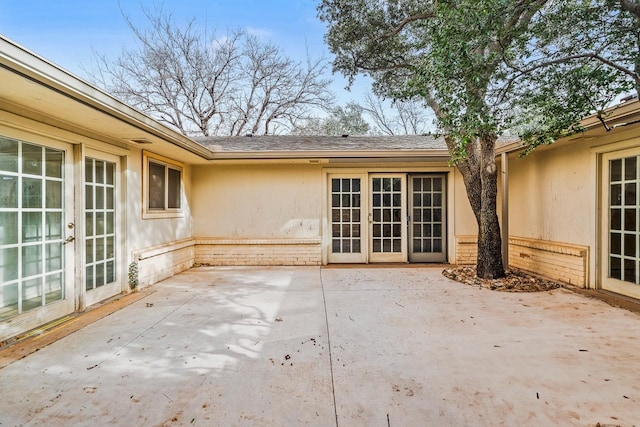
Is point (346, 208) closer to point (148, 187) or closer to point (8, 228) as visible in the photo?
point (148, 187)

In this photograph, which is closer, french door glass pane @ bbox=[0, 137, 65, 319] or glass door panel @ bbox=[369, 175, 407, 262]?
french door glass pane @ bbox=[0, 137, 65, 319]

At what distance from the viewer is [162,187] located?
20.0 ft

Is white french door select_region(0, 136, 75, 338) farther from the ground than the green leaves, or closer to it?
closer to it

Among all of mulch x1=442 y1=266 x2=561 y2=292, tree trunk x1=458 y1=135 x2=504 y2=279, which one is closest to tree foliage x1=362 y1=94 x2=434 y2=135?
tree trunk x1=458 y1=135 x2=504 y2=279

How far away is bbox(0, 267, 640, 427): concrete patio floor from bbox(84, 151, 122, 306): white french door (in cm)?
60

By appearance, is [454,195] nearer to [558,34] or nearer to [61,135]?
[558,34]

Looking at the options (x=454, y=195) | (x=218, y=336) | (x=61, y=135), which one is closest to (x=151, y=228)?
(x=61, y=135)

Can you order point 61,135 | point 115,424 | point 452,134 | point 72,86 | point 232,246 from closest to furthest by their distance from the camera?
1. point 115,424
2. point 72,86
3. point 61,135
4. point 452,134
5. point 232,246

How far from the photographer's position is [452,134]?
4.14 meters

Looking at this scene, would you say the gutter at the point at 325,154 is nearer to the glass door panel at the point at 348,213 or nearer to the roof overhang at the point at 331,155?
the roof overhang at the point at 331,155

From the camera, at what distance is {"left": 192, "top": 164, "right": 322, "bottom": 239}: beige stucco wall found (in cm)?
729

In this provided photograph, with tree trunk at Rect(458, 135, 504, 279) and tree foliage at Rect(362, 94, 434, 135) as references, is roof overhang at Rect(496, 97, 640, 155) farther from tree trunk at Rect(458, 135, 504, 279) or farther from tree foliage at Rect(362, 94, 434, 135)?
tree foliage at Rect(362, 94, 434, 135)

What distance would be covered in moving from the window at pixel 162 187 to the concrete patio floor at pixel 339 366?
191 cm

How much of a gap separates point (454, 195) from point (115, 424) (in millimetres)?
7000
